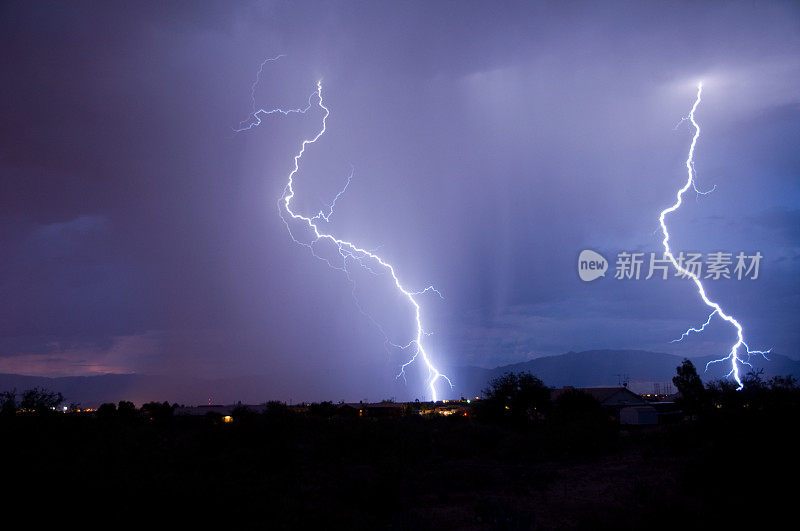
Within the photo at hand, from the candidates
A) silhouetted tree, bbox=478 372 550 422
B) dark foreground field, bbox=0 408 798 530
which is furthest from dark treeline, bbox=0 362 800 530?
silhouetted tree, bbox=478 372 550 422

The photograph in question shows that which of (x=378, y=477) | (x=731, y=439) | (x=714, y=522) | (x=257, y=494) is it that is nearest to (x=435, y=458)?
(x=378, y=477)

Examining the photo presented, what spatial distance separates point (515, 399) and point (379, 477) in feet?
76.4

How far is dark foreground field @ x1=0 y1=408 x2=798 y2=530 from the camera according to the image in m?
8.73

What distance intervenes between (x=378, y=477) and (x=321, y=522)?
4895mm

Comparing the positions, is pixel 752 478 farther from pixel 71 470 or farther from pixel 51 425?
pixel 51 425

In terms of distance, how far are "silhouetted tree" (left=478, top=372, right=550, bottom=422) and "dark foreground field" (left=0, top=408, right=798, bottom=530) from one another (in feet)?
37.7

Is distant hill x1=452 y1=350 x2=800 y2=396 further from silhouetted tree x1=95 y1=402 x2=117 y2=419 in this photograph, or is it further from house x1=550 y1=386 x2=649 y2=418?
silhouetted tree x1=95 y1=402 x2=117 y2=419

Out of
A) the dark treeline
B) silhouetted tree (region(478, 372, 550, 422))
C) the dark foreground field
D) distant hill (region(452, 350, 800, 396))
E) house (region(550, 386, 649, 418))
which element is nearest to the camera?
the dark foreground field

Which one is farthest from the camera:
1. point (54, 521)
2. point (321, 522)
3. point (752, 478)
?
point (752, 478)

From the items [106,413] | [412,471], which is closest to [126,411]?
[106,413]

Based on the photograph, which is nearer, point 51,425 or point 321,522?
point 321,522

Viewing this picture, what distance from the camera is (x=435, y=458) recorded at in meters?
20.8

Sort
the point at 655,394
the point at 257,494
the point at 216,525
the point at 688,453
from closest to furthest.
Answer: the point at 216,525, the point at 257,494, the point at 688,453, the point at 655,394

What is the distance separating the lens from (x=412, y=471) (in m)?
17.0
